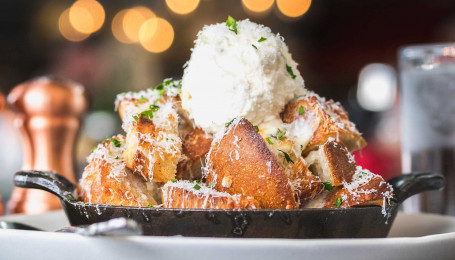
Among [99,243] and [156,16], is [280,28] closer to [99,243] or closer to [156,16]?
[156,16]

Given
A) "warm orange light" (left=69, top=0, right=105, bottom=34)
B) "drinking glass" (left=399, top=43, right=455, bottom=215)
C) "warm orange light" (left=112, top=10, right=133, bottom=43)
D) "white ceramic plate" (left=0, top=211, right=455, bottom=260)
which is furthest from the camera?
"warm orange light" (left=112, top=10, right=133, bottom=43)

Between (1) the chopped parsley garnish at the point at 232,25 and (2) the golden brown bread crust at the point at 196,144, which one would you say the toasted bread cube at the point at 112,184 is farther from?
(1) the chopped parsley garnish at the point at 232,25

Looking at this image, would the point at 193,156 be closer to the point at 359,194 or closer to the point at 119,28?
the point at 359,194

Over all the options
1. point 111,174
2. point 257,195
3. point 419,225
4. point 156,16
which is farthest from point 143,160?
point 156,16

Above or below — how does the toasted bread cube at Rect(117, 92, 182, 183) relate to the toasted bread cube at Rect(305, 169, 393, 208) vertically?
above

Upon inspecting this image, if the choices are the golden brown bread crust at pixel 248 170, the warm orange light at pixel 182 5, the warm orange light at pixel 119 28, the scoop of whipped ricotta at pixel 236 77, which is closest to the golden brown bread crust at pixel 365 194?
the golden brown bread crust at pixel 248 170

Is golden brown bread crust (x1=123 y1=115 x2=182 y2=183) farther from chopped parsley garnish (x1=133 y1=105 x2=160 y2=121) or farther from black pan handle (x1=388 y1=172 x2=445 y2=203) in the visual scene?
black pan handle (x1=388 y1=172 x2=445 y2=203)

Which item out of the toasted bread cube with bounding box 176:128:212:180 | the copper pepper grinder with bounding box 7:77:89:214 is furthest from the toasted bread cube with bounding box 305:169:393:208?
the copper pepper grinder with bounding box 7:77:89:214
